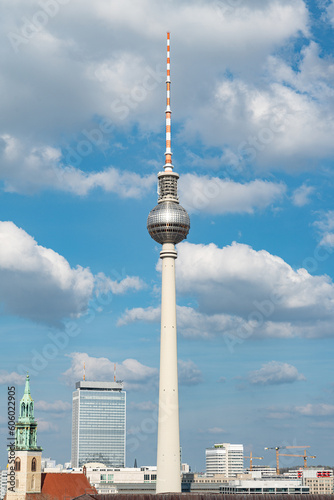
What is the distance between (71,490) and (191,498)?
63.8m

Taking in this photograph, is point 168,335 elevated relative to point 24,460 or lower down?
elevated

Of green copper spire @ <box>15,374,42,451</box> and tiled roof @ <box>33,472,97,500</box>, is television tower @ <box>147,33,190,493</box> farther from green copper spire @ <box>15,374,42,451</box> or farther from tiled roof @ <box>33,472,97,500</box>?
green copper spire @ <box>15,374,42,451</box>

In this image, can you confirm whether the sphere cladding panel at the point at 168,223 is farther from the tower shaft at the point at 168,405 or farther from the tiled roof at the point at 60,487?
the tiled roof at the point at 60,487

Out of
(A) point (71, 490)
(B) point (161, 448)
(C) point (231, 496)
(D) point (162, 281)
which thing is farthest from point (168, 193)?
(C) point (231, 496)

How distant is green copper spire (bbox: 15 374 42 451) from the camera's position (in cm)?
16375

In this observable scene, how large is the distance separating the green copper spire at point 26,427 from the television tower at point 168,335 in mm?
31533

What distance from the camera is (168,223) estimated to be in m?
192

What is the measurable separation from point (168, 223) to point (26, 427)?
6194 centimetres

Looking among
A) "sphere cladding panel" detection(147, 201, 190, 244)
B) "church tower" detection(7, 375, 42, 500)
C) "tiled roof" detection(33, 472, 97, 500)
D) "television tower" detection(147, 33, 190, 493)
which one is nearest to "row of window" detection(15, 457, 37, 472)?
"church tower" detection(7, 375, 42, 500)

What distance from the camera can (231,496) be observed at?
125938 millimetres

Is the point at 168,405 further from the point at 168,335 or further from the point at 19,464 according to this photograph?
the point at 19,464

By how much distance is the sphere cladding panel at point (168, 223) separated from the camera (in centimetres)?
19200

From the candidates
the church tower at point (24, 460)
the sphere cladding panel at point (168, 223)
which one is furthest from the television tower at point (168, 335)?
the church tower at point (24, 460)

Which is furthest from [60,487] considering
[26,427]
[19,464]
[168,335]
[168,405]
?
[168,335]
